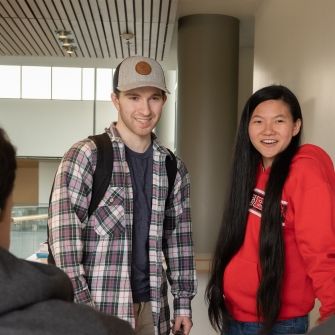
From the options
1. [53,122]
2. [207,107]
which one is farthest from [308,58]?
[53,122]

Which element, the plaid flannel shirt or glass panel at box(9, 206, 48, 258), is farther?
glass panel at box(9, 206, 48, 258)

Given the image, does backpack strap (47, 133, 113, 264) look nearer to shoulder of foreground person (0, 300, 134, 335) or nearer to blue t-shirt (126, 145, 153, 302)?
blue t-shirt (126, 145, 153, 302)

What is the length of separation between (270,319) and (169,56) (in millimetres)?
8022

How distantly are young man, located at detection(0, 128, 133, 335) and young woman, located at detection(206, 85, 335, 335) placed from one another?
34.3 inches

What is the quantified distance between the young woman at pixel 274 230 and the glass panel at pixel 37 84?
58.5 ft

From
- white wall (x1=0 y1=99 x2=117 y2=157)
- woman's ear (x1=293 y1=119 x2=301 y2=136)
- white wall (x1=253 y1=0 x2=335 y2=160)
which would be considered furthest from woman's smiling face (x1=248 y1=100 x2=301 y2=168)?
white wall (x1=0 y1=99 x2=117 y2=157)

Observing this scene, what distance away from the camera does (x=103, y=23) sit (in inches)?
275

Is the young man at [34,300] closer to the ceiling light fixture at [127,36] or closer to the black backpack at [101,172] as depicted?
the black backpack at [101,172]

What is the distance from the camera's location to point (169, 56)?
9398 millimetres

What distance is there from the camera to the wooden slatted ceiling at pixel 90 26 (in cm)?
622

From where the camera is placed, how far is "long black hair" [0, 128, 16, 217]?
0.91 metres

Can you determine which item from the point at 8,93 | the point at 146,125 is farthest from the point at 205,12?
the point at 8,93

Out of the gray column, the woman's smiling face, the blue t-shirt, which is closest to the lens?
the woman's smiling face

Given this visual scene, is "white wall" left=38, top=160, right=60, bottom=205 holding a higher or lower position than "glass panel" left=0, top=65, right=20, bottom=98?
lower
